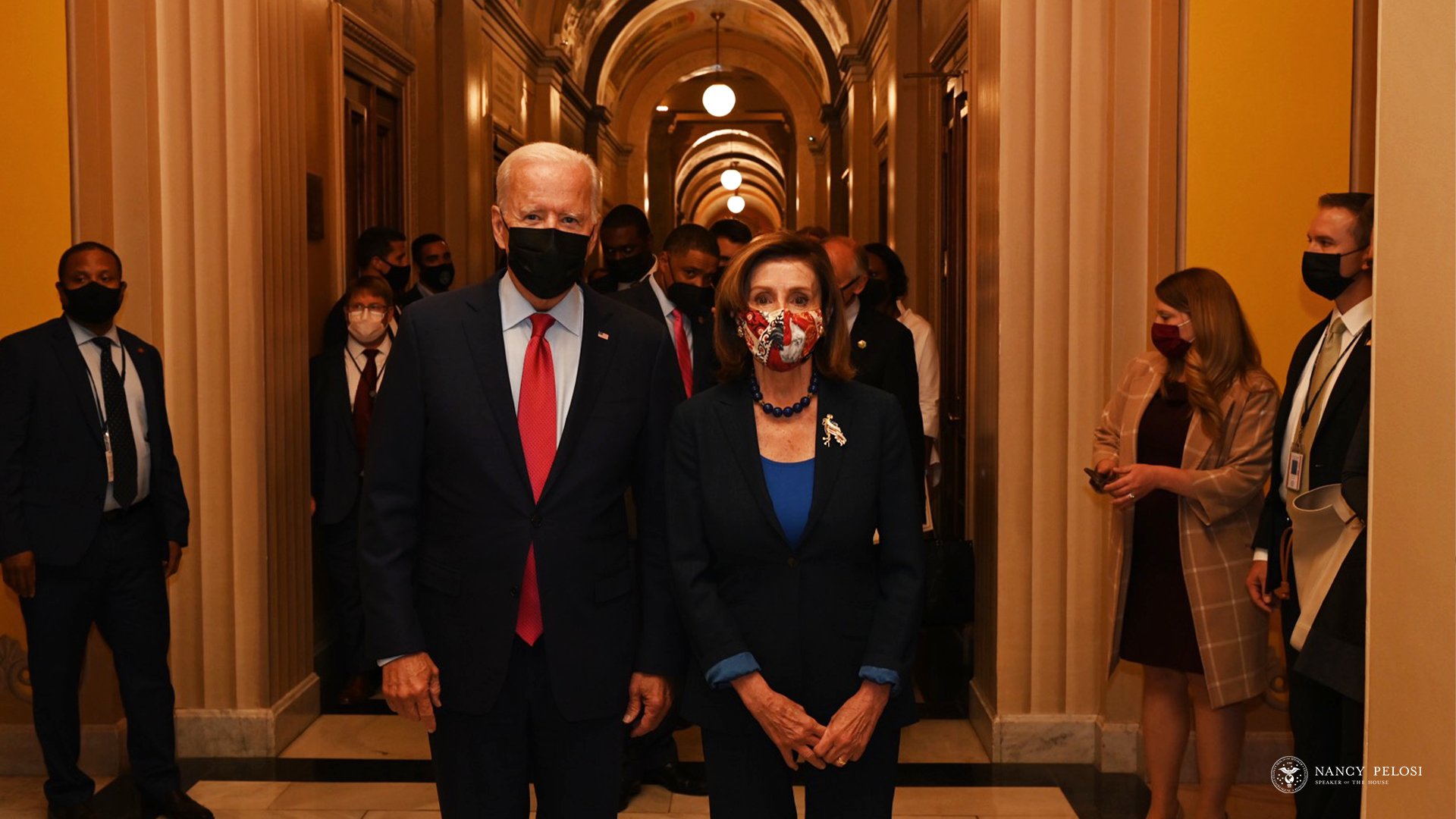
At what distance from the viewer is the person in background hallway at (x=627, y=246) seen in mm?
5180

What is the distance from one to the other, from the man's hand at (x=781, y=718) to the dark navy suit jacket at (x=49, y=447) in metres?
2.64

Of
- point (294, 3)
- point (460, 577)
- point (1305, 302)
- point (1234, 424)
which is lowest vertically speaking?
point (460, 577)

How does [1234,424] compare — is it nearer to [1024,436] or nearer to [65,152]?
[1024,436]

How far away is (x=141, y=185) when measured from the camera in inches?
197

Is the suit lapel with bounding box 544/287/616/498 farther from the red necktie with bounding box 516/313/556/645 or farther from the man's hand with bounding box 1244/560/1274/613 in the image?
the man's hand with bounding box 1244/560/1274/613

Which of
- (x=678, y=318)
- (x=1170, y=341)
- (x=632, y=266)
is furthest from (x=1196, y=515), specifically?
(x=632, y=266)

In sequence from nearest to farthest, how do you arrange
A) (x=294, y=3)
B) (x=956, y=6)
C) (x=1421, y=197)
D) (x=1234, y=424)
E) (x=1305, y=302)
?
(x=1421, y=197)
(x=1234, y=424)
(x=1305, y=302)
(x=294, y=3)
(x=956, y=6)

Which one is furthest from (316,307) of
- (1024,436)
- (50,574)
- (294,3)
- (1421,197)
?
(1421,197)

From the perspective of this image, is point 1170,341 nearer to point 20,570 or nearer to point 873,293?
point 873,293

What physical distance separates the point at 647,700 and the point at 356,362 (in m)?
3.64

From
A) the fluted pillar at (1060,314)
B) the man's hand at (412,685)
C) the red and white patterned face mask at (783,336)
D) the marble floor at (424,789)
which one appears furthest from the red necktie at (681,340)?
the man's hand at (412,685)

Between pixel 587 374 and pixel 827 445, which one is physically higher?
pixel 587 374

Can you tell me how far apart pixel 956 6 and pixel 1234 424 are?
3.93 m

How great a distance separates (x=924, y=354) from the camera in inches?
231
